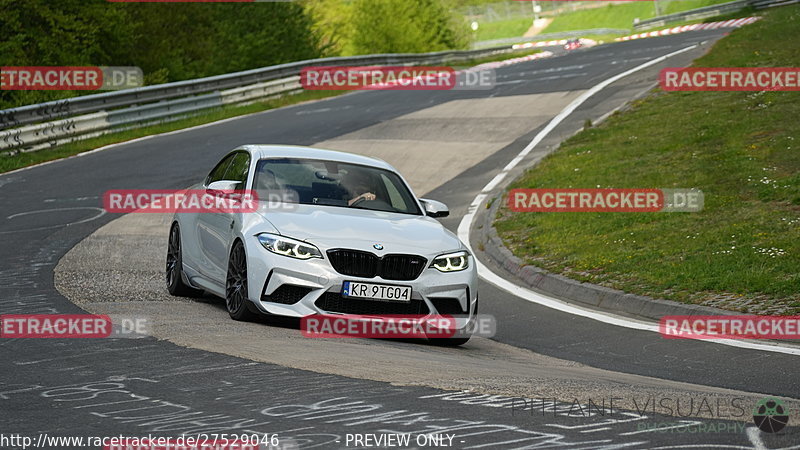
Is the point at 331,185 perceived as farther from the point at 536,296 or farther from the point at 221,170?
the point at 536,296

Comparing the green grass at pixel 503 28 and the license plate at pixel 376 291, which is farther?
the green grass at pixel 503 28

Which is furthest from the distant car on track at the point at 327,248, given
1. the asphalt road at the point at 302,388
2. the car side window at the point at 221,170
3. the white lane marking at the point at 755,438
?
the white lane marking at the point at 755,438

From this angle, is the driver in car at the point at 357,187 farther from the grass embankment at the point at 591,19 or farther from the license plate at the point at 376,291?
the grass embankment at the point at 591,19

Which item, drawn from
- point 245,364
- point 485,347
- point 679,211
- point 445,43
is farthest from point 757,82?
point 445,43

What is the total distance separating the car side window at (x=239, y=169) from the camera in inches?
424

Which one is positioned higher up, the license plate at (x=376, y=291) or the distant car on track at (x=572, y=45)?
the distant car on track at (x=572, y=45)

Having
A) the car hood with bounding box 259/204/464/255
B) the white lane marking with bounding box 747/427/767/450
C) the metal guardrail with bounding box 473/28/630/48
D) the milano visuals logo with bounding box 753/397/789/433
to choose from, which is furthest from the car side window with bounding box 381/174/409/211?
the metal guardrail with bounding box 473/28/630/48

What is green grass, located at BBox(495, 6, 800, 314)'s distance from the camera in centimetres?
1156

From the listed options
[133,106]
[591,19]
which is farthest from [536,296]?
[591,19]

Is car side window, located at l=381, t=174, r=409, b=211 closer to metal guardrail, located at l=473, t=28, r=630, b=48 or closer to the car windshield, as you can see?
the car windshield

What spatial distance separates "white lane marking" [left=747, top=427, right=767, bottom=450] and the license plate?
13.0 ft

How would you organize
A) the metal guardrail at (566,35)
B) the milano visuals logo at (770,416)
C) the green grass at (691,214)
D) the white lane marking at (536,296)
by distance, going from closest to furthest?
1. the milano visuals logo at (770,416)
2. the white lane marking at (536,296)
3. the green grass at (691,214)
4. the metal guardrail at (566,35)

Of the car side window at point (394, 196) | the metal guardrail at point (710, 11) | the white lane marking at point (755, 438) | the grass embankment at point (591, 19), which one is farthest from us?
the grass embankment at point (591, 19)

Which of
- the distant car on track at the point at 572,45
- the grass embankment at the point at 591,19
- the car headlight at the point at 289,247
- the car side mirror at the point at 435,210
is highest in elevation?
the grass embankment at the point at 591,19
